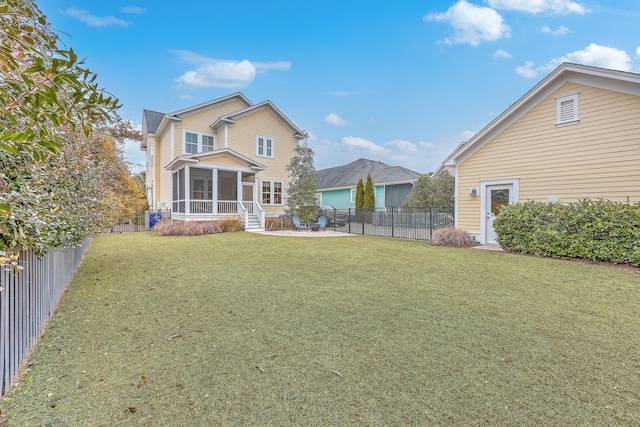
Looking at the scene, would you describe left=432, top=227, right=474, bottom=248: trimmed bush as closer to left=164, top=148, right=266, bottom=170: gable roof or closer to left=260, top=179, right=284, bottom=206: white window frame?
left=164, top=148, right=266, bottom=170: gable roof

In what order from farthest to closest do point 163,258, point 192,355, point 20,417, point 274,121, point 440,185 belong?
point 274,121 < point 440,185 < point 163,258 < point 192,355 < point 20,417

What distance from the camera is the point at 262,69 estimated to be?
54.3ft

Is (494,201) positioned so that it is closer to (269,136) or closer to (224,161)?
(224,161)

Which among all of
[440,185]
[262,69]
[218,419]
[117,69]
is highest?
[262,69]

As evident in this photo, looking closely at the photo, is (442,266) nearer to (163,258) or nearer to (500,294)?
(500,294)

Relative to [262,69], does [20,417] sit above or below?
below

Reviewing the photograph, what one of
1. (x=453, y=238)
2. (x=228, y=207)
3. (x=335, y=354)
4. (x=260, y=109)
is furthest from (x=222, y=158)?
(x=335, y=354)

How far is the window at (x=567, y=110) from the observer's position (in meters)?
8.75

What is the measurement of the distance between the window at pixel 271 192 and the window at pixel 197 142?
4.23 meters

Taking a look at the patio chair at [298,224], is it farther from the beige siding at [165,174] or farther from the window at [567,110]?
the window at [567,110]

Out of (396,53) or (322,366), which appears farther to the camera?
(396,53)

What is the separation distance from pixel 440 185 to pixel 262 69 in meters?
13.2

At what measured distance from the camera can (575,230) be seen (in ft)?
24.9

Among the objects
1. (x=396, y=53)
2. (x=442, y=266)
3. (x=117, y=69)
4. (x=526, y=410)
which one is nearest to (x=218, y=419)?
(x=526, y=410)
